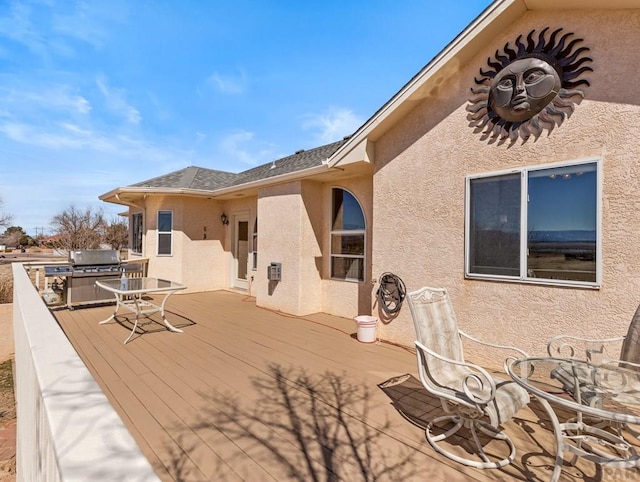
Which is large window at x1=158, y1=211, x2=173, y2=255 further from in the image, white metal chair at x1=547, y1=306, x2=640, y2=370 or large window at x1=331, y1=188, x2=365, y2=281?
white metal chair at x1=547, y1=306, x2=640, y2=370

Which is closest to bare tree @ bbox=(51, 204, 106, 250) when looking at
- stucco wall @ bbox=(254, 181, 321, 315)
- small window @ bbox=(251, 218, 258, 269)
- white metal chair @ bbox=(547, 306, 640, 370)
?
small window @ bbox=(251, 218, 258, 269)

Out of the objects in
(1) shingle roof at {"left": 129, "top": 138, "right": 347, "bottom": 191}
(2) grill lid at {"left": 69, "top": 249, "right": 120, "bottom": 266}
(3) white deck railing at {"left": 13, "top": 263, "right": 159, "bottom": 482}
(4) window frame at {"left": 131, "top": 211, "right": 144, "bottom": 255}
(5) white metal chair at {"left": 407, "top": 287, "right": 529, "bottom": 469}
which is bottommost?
(5) white metal chair at {"left": 407, "top": 287, "right": 529, "bottom": 469}

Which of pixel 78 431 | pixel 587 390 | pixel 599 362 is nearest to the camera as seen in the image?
pixel 78 431

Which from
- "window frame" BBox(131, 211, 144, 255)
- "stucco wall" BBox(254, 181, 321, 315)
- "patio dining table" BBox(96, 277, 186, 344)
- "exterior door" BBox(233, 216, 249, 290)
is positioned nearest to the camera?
"patio dining table" BBox(96, 277, 186, 344)

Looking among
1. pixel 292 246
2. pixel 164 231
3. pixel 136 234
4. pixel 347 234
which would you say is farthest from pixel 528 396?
pixel 136 234

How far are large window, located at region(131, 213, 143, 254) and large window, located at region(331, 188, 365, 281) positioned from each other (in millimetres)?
7502

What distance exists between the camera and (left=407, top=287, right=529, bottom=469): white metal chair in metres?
2.65

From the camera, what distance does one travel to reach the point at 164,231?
10555 mm

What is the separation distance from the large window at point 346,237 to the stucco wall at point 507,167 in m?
1.40

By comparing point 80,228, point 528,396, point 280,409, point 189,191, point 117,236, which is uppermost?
point 189,191

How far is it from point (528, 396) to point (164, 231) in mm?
10408

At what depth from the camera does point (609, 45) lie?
3732 millimetres

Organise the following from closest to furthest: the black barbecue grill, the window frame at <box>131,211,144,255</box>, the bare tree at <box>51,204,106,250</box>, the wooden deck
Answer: the wooden deck → the black barbecue grill → the window frame at <box>131,211,144,255</box> → the bare tree at <box>51,204,106,250</box>

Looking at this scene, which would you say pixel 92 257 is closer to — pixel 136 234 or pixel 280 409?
pixel 136 234
